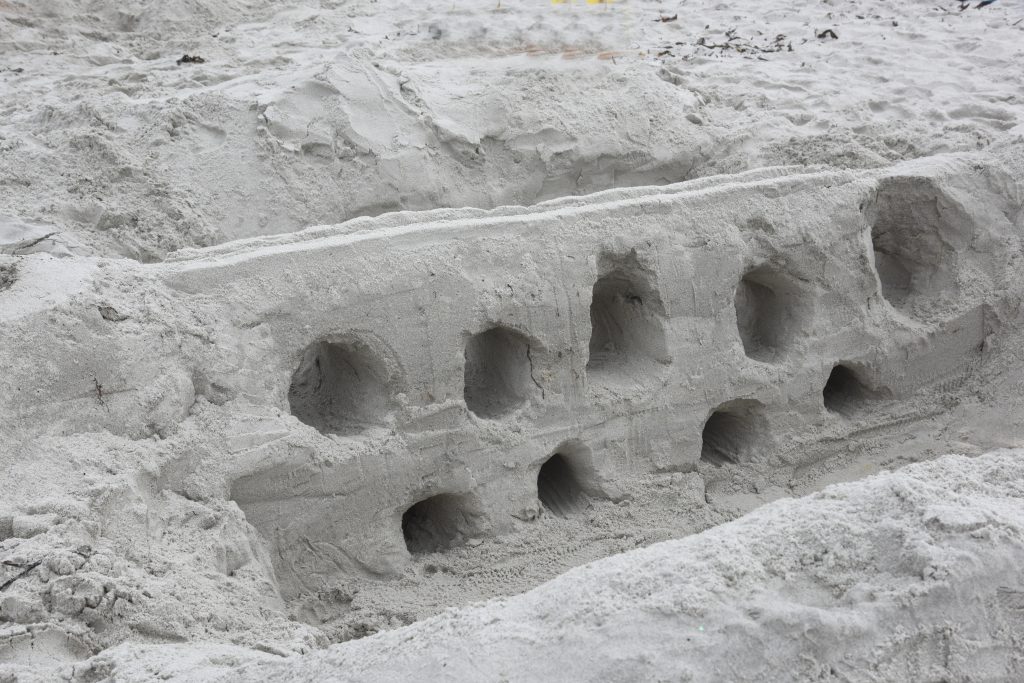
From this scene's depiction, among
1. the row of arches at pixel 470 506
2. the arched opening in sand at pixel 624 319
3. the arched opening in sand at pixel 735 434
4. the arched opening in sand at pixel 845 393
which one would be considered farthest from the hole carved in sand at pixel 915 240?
the row of arches at pixel 470 506

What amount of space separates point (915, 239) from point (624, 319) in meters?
1.74

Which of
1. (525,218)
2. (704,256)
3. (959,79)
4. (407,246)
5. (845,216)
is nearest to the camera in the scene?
(407,246)

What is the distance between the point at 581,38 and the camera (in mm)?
6691

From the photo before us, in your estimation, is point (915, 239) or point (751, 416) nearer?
point (751, 416)

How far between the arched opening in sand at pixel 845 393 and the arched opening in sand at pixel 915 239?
0.46 meters

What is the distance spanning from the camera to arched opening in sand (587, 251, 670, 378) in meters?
4.55

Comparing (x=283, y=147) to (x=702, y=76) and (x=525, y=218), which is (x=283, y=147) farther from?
(x=702, y=76)

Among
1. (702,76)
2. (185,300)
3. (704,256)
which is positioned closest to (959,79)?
(702,76)

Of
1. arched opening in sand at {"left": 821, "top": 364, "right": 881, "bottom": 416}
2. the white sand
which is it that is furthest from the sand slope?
arched opening in sand at {"left": 821, "top": 364, "right": 881, "bottom": 416}

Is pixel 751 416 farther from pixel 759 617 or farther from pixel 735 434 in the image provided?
pixel 759 617

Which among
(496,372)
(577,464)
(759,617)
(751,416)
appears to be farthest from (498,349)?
(759,617)

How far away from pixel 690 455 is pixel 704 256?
35.5 inches

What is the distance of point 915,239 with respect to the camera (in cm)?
537

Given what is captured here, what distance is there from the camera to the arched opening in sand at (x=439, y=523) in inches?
168
